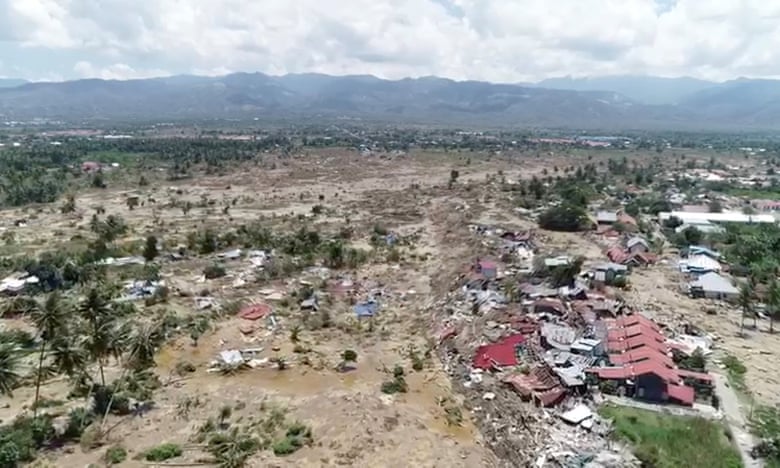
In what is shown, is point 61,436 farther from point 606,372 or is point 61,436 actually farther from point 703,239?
point 703,239

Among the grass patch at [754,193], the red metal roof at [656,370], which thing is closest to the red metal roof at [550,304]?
the red metal roof at [656,370]

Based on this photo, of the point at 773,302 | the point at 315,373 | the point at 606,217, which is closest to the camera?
the point at 315,373

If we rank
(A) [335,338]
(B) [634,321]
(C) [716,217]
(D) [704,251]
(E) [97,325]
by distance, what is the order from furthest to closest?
(C) [716,217] < (D) [704,251] < (A) [335,338] < (B) [634,321] < (E) [97,325]

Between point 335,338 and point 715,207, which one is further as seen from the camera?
point 715,207

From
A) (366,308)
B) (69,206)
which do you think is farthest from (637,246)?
(69,206)

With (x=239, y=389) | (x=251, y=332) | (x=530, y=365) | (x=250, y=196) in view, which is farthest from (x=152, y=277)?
(x=250, y=196)

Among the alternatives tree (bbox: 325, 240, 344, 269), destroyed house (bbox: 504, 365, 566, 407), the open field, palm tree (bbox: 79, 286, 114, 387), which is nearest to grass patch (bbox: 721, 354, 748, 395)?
destroyed house (bbox: 504, 365, 566, 407)

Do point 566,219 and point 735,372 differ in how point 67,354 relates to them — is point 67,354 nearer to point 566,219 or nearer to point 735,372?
point 735,372
